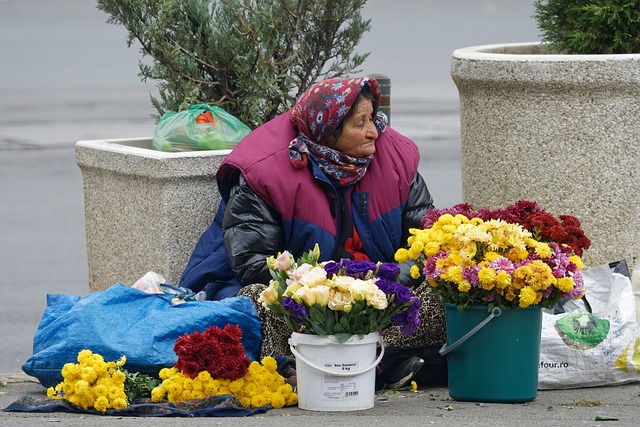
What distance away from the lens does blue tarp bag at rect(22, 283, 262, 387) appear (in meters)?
4.20

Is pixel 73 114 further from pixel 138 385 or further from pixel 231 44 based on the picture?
pixel 138 385

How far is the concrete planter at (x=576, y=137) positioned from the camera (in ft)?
17.0

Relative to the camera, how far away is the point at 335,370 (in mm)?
3869

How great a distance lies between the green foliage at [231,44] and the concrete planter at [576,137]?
0.98 metres

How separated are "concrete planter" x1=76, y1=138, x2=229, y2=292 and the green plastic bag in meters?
0.12

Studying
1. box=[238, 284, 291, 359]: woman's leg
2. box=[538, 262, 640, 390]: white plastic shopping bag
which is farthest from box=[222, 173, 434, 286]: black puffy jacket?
box=[538, 262, 640, 390]: white plastic shopping bag

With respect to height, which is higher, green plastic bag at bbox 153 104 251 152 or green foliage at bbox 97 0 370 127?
green foliage at bbox 97 0 370 127

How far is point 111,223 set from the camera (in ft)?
18.2

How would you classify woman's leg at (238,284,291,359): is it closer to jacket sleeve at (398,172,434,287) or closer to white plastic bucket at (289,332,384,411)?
white plastic bucket at (289,332,384,411)

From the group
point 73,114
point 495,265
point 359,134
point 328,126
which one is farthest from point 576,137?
point 73,114

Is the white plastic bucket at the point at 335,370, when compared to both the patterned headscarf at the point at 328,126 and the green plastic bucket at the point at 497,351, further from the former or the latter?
the patterned headscarf at the point at 328,126

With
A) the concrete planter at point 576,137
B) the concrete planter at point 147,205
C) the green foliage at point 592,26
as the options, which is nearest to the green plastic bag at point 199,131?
the concrete planter at point 147,205

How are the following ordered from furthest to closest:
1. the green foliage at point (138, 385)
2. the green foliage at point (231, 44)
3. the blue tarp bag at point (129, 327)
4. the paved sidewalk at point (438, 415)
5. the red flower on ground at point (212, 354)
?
the green foliage at point (231, 44) → the blue tarp bag at point (129, 327) → the green foliage at point (138, 385) → the red flower on ground at point (212, 354) → the paved sidewalk at point (438, 415)

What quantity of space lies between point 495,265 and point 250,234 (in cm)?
108
